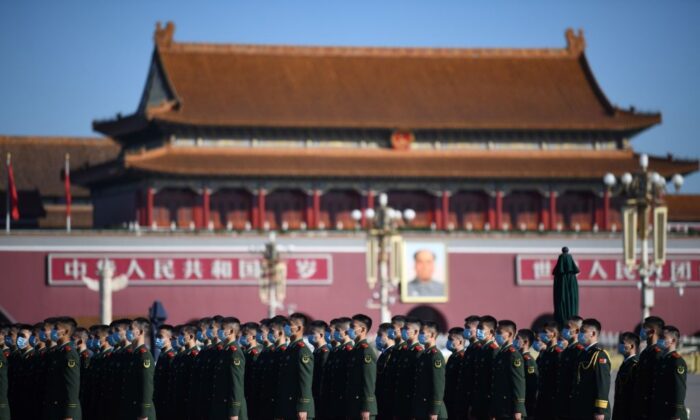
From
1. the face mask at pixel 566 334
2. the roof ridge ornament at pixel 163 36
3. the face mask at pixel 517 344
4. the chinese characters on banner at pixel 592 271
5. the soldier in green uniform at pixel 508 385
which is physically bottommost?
the soldier in green uniform at pixel 508 385

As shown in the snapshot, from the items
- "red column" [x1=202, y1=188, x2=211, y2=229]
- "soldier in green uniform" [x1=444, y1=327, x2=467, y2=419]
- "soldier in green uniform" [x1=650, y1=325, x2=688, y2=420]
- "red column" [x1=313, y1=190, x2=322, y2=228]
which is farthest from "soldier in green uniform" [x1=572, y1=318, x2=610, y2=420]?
"red column" [x1=313, y1=190, x2=322, y2=228]

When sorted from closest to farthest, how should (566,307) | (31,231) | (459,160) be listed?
1. (566,307)
2. (31,231)
3. (459,160)

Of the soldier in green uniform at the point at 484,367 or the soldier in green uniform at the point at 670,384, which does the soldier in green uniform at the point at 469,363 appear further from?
the soldier in green uniform at the point at 670,384

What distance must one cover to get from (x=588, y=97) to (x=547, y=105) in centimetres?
152

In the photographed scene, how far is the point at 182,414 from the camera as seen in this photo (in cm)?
1814

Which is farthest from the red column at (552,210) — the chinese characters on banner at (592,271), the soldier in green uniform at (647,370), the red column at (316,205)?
the soldier in green uniform at (647,370)

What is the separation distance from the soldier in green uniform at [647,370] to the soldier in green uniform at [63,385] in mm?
5557

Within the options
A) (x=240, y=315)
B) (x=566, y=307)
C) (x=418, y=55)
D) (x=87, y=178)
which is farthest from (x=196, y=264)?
(x=566, y=307)

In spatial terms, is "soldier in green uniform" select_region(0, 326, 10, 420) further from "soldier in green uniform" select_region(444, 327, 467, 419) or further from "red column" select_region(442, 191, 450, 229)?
"red column" select_region(442, 191, 450, 229)

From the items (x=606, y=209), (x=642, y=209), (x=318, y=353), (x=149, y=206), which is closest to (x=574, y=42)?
(x=606, y=209)

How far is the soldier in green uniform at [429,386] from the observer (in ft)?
55.8

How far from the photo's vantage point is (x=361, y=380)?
57.1 feet

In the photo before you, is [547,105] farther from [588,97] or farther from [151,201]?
[151,201]

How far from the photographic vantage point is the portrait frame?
48656mm
